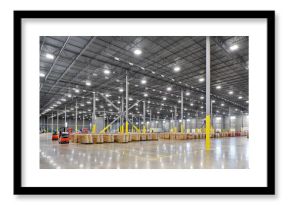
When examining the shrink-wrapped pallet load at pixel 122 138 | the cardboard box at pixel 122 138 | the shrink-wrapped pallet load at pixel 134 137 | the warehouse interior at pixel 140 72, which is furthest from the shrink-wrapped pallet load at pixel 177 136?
the shrink-wrapped pallet load at pixel 122 138

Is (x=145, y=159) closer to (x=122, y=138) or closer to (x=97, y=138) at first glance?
(x=122, y=138)

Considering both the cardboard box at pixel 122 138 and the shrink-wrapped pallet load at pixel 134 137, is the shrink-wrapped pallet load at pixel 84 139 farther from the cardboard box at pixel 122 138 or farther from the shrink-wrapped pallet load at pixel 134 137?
the shrink-wrapped pallet load at pixel 134 137

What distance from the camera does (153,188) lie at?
286 centimetres

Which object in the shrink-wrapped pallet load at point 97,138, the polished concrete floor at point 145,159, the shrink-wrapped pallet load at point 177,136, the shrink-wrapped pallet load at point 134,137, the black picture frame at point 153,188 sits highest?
the black picture frame at point 153,188

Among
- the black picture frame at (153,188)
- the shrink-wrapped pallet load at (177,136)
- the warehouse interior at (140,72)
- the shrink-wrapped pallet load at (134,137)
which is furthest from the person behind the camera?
the shrink-wrapped pallet load at (177,136)

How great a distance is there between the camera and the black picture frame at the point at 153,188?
2.85m

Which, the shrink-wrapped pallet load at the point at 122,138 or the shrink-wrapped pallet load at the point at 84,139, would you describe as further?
the shrink-wrapped pallet load at the point at 122,138

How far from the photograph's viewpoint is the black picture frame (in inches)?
112

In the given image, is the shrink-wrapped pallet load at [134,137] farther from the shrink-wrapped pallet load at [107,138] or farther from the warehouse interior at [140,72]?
the shrink-wrapped pallet load at [107,138]

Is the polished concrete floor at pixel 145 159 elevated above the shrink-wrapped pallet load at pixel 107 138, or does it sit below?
above

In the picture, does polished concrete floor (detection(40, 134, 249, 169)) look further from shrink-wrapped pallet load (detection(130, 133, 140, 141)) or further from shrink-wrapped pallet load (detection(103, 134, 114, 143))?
shrink-wrapped pallet load (detection(130, 133, 140, 141))

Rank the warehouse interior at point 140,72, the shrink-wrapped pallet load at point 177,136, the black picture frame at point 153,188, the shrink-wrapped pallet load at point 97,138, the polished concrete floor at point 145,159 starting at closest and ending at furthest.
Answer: the black picture frame at point 153,188 < the polished concrete floor at point 145,159 < the warehouse interior at point 140,72 < the shrink-wrapped pallet load at point 97,138 < the shrink-wrapped pallet load at point 177,136

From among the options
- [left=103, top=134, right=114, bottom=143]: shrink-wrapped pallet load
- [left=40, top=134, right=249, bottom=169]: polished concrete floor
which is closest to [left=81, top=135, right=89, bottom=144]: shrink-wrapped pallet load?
[left=103, top=134, right=114, bottom=143]: shrink-wrapped pallet load
